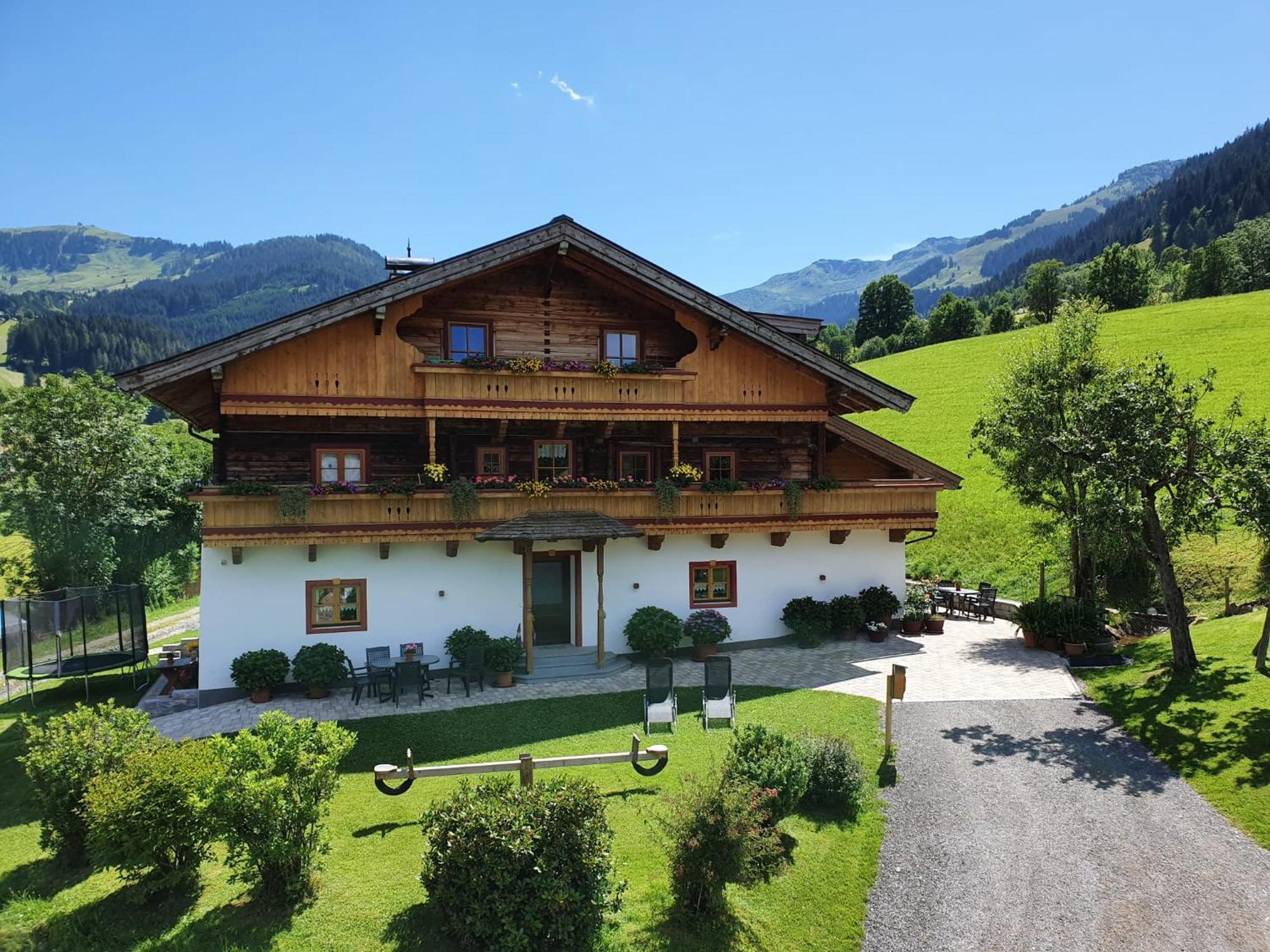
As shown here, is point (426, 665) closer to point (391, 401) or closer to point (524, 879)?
point (391, 401)

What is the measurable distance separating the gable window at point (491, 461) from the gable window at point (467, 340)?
250 centimetres

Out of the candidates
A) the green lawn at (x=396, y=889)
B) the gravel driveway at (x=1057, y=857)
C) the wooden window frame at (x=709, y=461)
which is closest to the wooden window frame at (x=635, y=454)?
the wooden window frame at (x=709, y=461)

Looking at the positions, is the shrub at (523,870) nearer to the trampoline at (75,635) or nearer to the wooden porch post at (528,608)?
the wooden porch post at (528,608)

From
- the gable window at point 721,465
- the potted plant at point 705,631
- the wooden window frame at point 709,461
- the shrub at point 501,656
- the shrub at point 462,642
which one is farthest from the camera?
the gable window at point 721,465

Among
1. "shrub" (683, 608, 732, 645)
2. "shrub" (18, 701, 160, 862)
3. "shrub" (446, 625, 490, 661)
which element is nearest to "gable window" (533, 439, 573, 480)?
"shrub" (446, 625, 490, 661)

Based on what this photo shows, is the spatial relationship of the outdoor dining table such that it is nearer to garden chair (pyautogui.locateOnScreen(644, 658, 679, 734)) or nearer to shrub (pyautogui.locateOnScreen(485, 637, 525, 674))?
shrub (pyautogui.locateOnScreen(485, 637, 525, 674))

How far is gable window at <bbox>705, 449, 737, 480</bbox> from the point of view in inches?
883

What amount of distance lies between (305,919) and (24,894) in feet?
12.9

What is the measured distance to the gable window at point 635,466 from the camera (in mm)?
21766

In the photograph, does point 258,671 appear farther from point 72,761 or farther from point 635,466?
point 635,466

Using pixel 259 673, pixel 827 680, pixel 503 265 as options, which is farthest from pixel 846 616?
pixel 259 673

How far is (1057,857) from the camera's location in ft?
31.8

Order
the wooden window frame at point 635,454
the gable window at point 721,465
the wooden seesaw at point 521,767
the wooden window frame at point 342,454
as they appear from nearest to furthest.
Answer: the wooden seesaw at point 521,767
the wooden window frame at point 342,454
the wooden window frame at point 635,454
the gable window at point 721,465

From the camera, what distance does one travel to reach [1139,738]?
44.1ft
